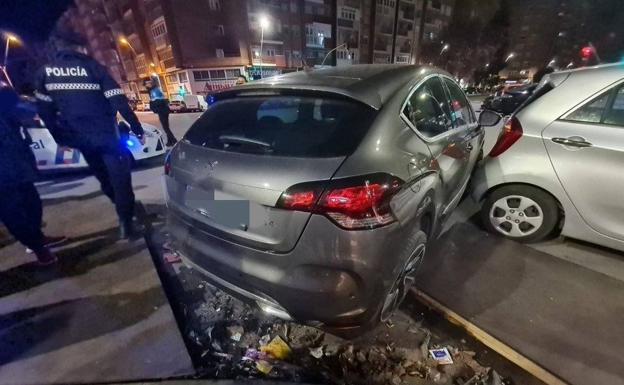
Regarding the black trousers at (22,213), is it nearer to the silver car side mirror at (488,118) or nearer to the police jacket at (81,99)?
the police jacket at (81,99)

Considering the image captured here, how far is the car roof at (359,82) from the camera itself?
5.52 ft

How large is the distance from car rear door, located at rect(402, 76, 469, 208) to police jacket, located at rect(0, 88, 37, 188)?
3105 millimetres

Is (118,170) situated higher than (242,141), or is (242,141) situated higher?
(242,141)

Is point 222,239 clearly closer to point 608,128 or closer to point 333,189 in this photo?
point 333,189

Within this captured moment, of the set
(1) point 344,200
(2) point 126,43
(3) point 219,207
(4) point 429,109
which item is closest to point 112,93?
(3) point 219,207

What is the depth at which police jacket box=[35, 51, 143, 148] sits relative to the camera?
263 centimetres

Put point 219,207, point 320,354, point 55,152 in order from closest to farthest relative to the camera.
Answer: point 219,207 < point 320,354 < point 55,152

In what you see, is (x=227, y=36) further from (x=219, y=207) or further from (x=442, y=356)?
(x=442, y=356)

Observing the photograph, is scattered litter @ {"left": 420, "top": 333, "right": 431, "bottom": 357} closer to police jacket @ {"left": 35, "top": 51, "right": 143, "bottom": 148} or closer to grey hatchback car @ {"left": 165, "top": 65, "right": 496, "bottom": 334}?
grey hatchback car @ {"left": 165, "top": 65, "right": 496, "bottom": 334}

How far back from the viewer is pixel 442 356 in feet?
5.94

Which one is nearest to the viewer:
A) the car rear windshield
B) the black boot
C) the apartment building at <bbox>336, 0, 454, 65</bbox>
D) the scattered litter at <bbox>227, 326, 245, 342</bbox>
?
the car rear windshield

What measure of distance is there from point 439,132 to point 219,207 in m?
1.61

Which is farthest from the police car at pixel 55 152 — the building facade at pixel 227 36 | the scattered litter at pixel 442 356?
the building facade at pixel 227 36

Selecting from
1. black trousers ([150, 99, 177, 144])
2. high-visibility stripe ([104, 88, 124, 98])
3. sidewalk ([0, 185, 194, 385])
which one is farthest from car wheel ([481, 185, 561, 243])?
black trousers ([150, 99, 177, 144])
